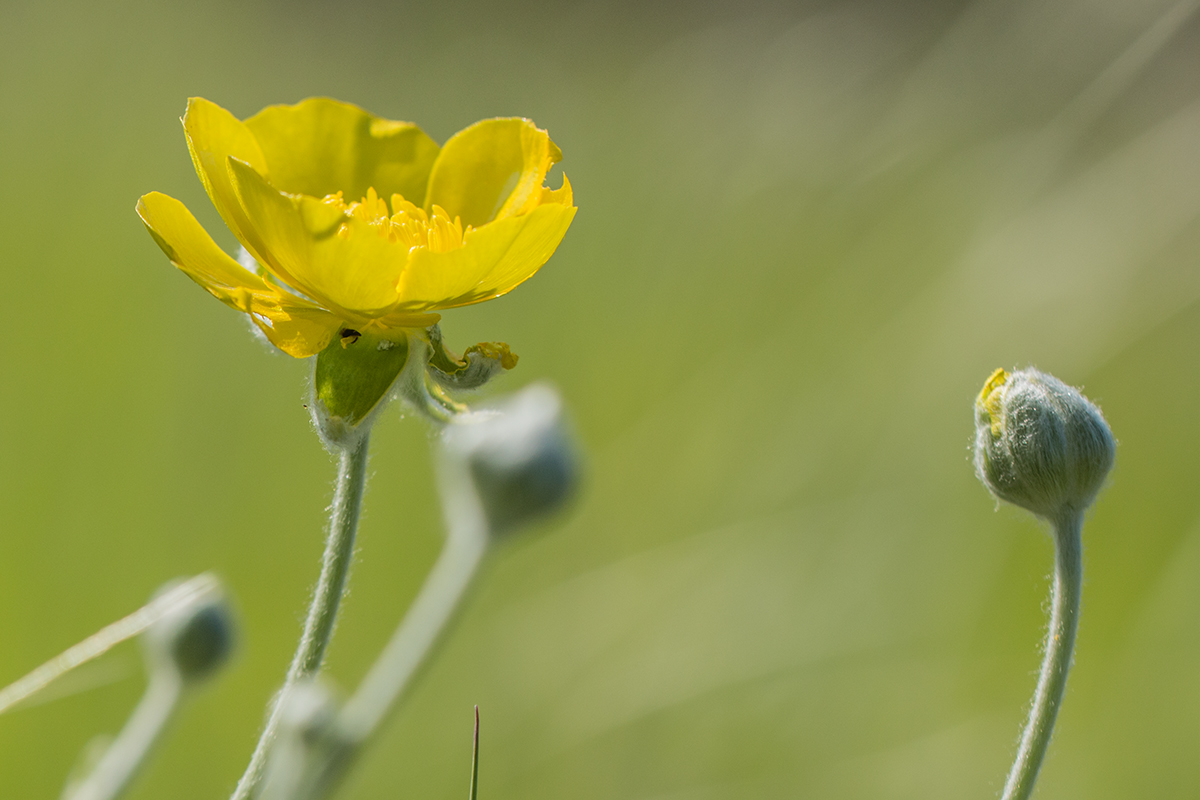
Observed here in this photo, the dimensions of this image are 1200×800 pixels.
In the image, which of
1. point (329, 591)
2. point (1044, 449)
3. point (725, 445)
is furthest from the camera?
point (725, 445)

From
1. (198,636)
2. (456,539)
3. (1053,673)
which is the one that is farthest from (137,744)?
(1053,673)

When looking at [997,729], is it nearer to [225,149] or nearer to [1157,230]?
[1157,230]

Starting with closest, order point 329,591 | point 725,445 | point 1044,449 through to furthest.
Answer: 1. point 329,591
2. point 1044,449
3. point 725,445

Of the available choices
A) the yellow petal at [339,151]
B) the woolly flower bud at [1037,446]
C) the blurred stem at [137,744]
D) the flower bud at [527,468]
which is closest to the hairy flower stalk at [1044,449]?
the woolly flower bud at [1037,446]

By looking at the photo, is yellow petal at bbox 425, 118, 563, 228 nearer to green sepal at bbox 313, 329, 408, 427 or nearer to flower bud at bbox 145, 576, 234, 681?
green sepal at bbox 313, 329, 408, 427

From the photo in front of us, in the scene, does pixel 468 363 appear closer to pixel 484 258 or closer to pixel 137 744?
pixel 484 258

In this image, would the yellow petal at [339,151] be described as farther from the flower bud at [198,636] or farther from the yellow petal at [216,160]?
the flower bud at [198,636]

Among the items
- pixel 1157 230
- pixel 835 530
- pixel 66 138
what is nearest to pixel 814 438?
pixel 835 530
